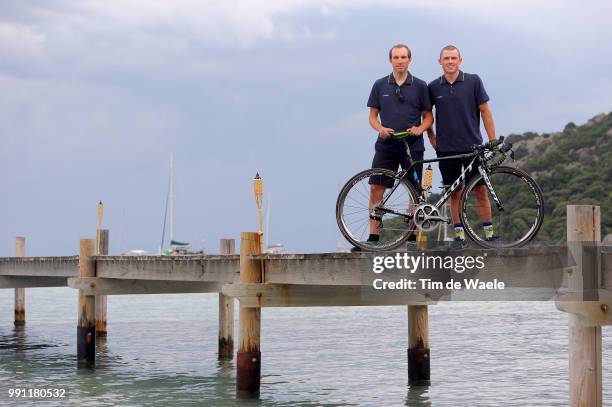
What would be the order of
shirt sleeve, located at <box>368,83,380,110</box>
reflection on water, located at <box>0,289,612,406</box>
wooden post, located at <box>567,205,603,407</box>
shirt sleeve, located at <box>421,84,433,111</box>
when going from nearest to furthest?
wooden post, located at <box>567,205,603,407</box>
shirt sleeve, located at <box>421,84,433,111</box>
shirt sleeve, located at <box>368,83,380,110</box>
reflection on water, located at <box>0,289,612,406</box>

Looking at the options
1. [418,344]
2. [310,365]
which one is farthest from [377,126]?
[310,365]

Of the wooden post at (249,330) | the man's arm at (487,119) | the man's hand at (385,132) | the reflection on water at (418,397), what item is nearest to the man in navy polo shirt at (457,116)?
the man's arm at (487,119)

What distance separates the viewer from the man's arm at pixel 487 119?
11375mm

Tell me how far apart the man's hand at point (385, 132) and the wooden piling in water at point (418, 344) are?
581 cm

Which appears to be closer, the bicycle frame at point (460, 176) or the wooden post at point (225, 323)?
the bicycle frame at point (460, 176)

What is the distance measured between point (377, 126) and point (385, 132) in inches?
8.2

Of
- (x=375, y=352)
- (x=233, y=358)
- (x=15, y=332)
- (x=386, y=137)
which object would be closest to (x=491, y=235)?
(x=386, y=137)

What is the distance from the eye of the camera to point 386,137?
38.6 ft

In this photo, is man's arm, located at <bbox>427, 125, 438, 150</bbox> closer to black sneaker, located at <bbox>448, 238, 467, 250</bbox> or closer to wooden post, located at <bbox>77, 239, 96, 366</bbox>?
black sneaker, located at <bbox>448, 238, 467, 250</bbox>

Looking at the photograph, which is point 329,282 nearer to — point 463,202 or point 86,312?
point 463,202

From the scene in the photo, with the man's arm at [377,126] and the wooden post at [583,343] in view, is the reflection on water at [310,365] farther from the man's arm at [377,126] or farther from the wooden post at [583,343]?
the wooden post at [583,343]

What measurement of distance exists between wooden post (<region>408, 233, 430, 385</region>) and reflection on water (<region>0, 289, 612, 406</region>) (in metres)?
0.25

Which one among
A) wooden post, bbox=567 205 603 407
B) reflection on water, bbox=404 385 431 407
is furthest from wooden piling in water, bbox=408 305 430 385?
wooden post, bbox=567 205 603 407

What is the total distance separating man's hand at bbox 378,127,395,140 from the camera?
1166cm
